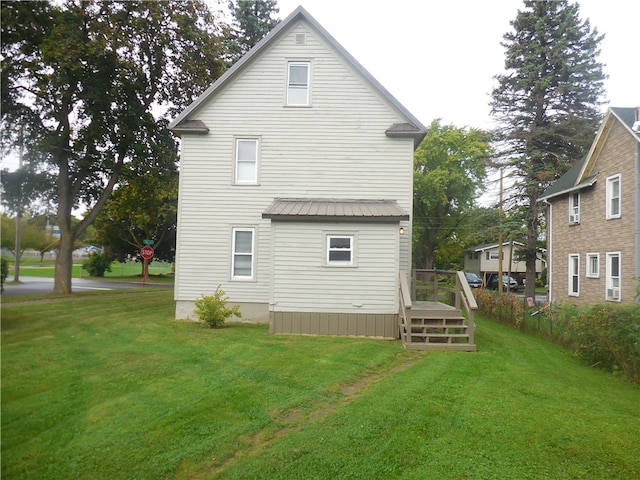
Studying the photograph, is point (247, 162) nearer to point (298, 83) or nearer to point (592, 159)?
point (298, 83)

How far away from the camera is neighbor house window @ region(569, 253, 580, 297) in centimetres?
1836

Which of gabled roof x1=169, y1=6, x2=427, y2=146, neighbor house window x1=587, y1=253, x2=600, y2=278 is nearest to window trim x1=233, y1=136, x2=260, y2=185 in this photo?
gabled roof x1=169, y1=6, x2=427, y2=146

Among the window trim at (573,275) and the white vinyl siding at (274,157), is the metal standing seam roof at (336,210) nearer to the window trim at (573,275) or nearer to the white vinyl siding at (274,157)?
the white vinyl siding at (274,157)

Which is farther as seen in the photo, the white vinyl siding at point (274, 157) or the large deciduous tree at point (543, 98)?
the large deciduous tree at point (543, 98)

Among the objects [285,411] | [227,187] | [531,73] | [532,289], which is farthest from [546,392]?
[531,73]

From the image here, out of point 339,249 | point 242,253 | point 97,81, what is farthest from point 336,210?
point 97,81

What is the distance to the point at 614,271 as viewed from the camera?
15.8 m

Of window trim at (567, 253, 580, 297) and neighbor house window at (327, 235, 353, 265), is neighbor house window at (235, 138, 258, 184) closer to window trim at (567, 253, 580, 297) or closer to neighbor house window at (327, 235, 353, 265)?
neighbor house window at (327, 235, 353, 265)

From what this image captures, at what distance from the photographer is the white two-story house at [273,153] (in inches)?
484

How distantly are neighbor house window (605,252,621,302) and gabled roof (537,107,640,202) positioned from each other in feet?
10.1

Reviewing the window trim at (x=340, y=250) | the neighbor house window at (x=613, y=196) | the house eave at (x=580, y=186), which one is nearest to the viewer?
the window trim at (x=340, y=250)

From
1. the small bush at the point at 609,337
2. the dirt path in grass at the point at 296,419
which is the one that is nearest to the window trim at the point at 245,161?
the dirt path in grass at the point at 296,419

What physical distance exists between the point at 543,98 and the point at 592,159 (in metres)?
7.64

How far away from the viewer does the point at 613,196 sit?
51.9 ft
